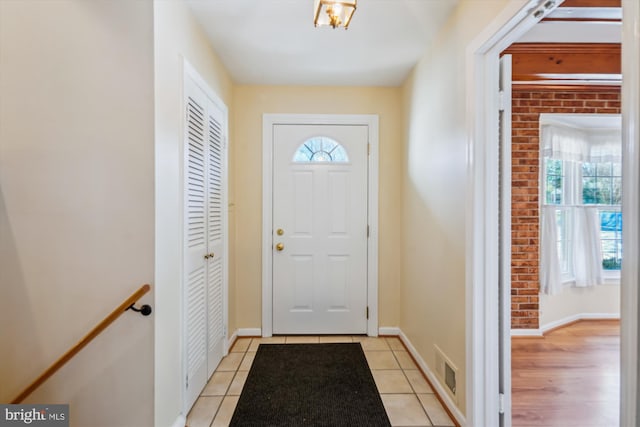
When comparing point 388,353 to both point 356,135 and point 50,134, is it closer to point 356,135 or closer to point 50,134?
point 356,135

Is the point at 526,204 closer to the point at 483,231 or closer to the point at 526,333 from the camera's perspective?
the point at 526,333

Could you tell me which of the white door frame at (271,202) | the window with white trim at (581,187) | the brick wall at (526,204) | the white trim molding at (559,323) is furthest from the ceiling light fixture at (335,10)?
the white trim molding at (559,323)

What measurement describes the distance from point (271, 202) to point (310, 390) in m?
1.69

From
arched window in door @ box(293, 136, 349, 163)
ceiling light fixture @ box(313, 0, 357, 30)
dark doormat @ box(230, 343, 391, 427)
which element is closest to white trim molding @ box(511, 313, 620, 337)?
dark doormat @ box(230, 343, 391, 427)

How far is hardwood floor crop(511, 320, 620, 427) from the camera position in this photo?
6.51ft

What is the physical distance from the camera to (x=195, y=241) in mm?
2117

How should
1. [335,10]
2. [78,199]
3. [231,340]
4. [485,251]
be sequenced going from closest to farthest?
[335,10] < [78,199] < [485,251] < [231,340]

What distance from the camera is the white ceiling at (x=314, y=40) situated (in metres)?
2.02

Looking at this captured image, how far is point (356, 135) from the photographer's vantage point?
3262mm

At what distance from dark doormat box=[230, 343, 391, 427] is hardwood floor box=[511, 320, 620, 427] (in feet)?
3.07

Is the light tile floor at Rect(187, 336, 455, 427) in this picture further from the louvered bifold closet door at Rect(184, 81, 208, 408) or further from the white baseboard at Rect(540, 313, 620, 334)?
the white baseboard at Rect(540, 313, 620, 334)

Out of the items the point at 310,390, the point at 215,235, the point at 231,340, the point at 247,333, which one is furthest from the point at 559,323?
the point at 215,235

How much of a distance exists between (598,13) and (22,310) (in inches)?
138

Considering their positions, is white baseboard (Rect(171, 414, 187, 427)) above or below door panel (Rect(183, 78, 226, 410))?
below
